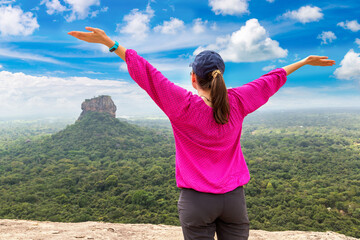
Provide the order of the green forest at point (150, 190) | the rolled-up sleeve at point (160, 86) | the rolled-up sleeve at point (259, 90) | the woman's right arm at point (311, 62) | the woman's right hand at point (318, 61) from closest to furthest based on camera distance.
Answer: the rolled-up sleeve at point (160, 86)
the rolled-up sleeve at point (259, 90)
the woman's right arm at point (311, 62)
the woman's right hand at point (318, 61)
the green forest at point (150, 190)

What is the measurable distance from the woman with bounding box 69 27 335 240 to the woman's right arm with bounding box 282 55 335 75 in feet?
1.51

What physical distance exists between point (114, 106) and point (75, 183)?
126ft

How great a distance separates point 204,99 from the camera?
1312mm

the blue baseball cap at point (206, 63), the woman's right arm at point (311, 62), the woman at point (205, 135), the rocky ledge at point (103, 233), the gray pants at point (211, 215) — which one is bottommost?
the rocky ledge at point (103, 233)

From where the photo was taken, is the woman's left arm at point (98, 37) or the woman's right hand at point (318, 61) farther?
the woman's right hand at point (318, 61)

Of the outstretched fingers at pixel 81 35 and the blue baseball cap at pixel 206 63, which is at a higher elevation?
the outstretched fingers at pixel 81 35

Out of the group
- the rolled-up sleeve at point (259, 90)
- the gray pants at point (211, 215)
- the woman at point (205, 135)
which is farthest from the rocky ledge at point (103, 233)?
the rolled-up sleeve at point (259, 90)

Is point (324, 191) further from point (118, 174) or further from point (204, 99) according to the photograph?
point (204, 99)

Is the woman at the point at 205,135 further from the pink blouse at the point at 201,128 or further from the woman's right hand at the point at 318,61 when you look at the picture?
the woman's right hand at the point at 318,61

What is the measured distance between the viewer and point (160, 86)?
1.22m

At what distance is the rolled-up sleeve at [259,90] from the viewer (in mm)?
1443

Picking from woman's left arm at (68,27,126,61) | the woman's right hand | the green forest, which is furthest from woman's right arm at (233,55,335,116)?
the green forest

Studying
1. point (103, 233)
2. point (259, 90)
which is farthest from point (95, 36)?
point (103, 233)

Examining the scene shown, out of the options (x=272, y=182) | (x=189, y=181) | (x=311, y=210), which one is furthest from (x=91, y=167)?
(x=189, y=181)
